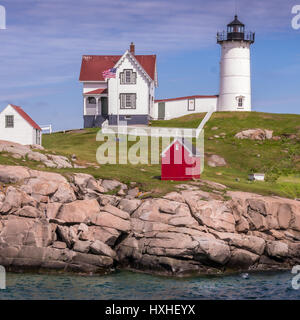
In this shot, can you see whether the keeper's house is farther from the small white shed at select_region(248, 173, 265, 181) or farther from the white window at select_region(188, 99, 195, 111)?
the small white shed at select_region(248, 173, 265, 181)

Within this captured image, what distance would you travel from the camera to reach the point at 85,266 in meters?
29.7

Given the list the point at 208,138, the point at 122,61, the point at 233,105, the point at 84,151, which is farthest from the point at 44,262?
the point at 233,105

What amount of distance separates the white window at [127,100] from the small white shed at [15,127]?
19177 millimetres

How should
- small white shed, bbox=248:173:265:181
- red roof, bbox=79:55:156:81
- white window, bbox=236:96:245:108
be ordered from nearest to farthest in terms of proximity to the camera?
small white shed, bbox=248:173:265:181, red roof, bbox=79:55:156:81, white window, bbox=236:96:245:108

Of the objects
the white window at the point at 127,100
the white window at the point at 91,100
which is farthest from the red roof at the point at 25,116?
the white window at the point at 91,100

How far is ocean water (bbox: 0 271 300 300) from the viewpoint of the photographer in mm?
25719

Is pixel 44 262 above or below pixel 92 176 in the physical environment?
below

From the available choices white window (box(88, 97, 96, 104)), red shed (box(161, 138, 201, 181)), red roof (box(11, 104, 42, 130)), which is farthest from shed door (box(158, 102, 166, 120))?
red shed (box(161, 138, 201, 181))

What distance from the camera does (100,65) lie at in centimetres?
6919

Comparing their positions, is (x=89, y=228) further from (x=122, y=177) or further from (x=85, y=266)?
(x=122, y=177)

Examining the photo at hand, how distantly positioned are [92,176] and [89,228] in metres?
6.04

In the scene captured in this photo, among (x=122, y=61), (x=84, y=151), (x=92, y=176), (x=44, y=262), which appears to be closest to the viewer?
(x=44, y=262)

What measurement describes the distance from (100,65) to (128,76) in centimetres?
640
